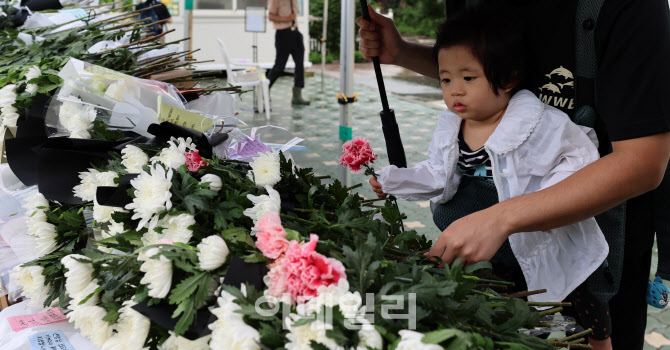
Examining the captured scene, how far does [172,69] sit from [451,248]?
1461 millimetres

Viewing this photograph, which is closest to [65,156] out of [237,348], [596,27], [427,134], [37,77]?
[37,77]

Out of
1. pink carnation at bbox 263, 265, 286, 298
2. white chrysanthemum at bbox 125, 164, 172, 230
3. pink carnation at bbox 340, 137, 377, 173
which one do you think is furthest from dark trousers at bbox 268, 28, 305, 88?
pink carnation at bbox 263, 265, 286, 298

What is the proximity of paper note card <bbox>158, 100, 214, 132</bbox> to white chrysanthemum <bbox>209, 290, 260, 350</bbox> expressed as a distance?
2.62 ft

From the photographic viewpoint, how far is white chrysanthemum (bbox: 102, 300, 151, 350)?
0.95m

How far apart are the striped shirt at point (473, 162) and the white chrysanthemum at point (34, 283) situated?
1.08 meters

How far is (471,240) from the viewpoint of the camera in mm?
1135

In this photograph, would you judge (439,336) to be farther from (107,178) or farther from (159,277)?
(107,178)

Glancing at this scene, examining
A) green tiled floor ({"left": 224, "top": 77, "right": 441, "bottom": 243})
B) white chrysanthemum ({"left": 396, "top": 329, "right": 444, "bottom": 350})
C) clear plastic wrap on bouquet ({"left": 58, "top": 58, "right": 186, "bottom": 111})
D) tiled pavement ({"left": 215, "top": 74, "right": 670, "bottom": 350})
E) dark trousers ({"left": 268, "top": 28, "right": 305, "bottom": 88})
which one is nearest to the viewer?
white chrysanthemum ({"left": 396, "top": 329, "right": 444, "bottom": 350})

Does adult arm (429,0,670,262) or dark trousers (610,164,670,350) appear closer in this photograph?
adult arm (429,0,670,262)

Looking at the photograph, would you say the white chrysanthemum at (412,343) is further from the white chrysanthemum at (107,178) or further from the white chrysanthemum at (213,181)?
the white chrysanthemum at (107,178)

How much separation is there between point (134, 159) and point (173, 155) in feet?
0.42

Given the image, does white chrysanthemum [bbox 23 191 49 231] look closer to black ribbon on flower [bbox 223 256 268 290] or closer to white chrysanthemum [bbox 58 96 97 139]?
white chrysanthemum [bbox 58 96 97 139]

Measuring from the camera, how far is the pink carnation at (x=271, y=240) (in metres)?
0.90

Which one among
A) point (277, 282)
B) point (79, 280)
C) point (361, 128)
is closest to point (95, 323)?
point (79, 280)
